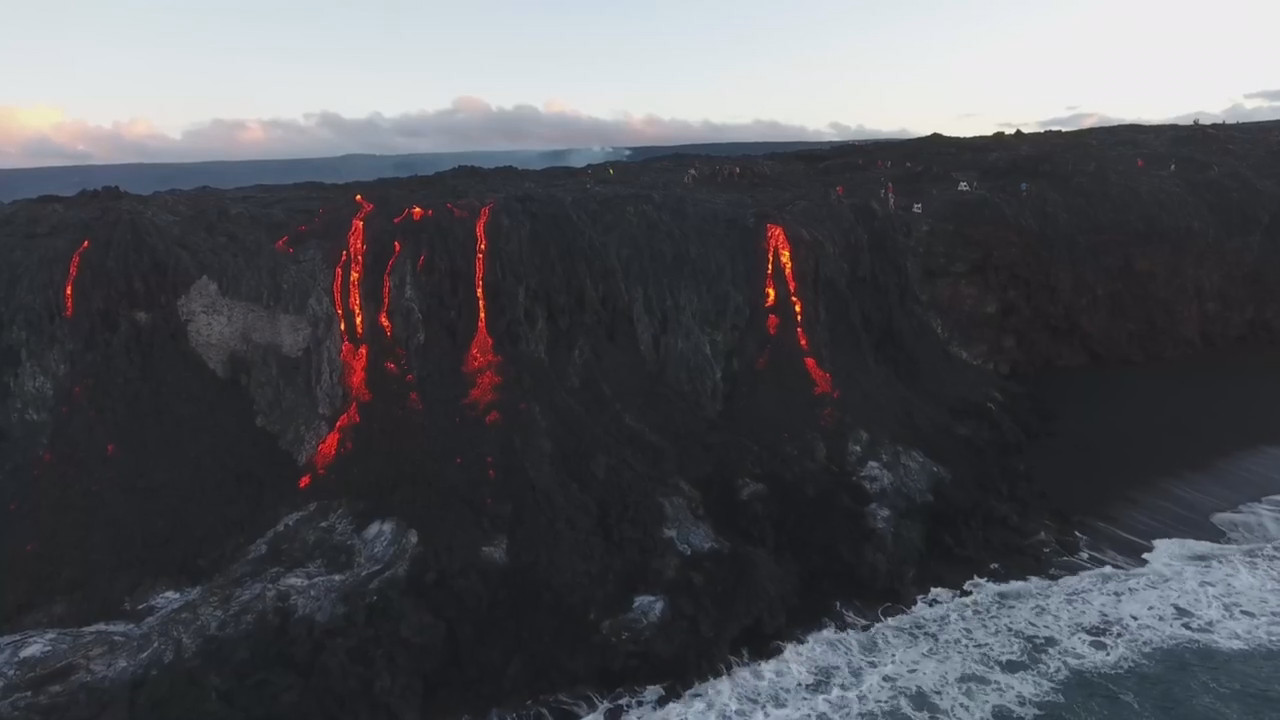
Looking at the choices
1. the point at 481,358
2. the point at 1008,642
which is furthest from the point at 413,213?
the point at 1008,642

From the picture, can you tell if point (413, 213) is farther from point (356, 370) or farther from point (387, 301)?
point (356, 370)

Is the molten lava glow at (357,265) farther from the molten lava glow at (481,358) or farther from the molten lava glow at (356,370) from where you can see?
the molten lava glow at (481,358)

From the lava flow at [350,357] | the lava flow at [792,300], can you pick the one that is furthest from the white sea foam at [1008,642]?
the lava flow at [350,357]

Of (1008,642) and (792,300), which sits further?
(792,300)

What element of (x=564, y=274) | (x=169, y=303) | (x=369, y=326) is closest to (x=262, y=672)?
(x=369, y=326)

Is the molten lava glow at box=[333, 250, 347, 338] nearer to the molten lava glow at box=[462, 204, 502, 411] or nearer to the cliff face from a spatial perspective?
the cliff face
